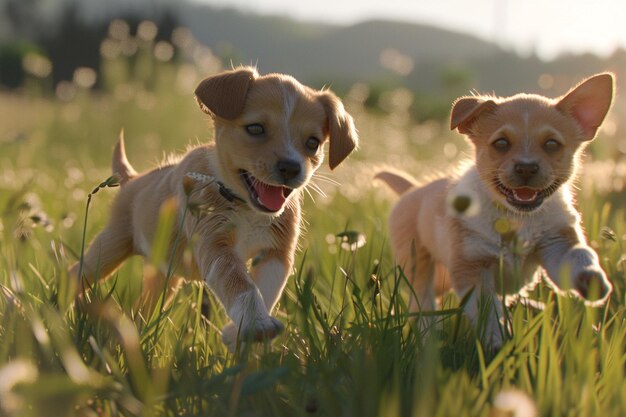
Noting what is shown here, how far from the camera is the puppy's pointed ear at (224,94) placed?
3.57m

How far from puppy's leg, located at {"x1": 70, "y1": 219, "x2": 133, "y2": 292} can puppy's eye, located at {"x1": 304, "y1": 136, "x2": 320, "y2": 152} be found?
1148mm

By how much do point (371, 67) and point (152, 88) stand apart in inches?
1999

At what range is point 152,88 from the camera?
16.1 meters

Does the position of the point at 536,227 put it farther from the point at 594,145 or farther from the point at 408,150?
the point at 408,150

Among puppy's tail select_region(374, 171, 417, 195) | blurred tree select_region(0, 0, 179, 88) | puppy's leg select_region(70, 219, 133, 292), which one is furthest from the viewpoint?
blurred tree select_region(0, 0, 179, 88)

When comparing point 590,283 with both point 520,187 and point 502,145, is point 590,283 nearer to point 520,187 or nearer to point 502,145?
point 520,187

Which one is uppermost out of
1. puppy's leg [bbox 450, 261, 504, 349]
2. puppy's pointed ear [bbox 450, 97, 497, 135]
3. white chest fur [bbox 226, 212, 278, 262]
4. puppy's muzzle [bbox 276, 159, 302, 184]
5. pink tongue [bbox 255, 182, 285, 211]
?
puppy's pointed ear [bbox 450, 97, 497, 135]

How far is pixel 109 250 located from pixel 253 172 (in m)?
1.09

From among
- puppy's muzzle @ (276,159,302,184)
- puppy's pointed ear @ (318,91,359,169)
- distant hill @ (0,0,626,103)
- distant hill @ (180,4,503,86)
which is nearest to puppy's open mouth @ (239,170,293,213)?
puppy's muzzle @ (276,159,302,184)

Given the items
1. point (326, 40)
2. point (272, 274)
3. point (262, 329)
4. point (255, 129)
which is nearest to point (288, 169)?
point (255, 129)

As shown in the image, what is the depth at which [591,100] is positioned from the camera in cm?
381

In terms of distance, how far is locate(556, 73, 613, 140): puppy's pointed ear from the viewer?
12.4 ft

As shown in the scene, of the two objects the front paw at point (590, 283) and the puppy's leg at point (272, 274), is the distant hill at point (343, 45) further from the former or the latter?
the front paw at point (590, 283)

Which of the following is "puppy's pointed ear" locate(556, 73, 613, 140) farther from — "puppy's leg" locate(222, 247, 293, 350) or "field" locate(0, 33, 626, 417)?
"puppy's leg" locate(222, 247, 293, 350)
